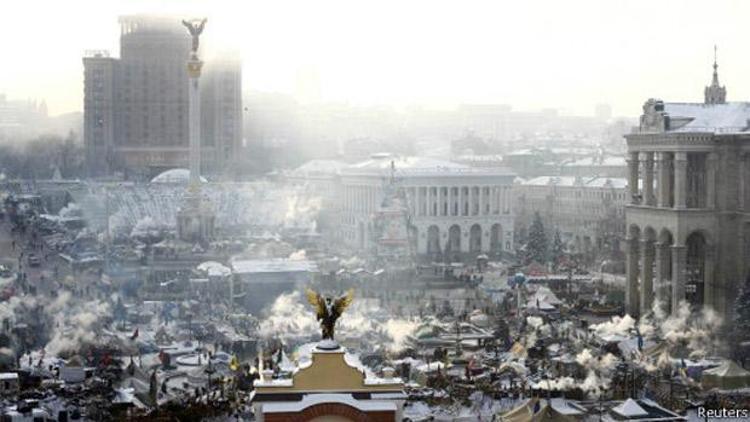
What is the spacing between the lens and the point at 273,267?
3266cm

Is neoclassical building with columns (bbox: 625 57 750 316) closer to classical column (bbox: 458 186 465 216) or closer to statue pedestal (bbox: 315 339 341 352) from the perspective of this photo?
statue pedestal (bbox: 315 339 341 352)

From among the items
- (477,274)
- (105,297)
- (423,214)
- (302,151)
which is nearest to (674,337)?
(105,297)

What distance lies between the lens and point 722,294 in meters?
28.6

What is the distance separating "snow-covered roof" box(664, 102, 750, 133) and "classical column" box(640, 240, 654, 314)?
292 centimetres

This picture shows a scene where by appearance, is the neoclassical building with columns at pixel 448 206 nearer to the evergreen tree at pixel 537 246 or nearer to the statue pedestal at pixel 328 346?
the evergreen tree at pixel 537 246

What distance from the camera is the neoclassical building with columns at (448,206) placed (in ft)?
171

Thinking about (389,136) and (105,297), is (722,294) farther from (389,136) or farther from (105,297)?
(389,136)

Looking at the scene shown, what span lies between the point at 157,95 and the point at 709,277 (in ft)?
212

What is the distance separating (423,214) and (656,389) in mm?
32203

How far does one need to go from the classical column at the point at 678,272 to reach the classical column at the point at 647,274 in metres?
1.12

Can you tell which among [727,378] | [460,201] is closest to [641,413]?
[727,378]

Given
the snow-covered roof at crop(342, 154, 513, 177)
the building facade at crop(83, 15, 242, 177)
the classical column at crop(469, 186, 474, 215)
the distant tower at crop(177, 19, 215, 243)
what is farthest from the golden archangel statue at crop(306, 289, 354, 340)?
the building facade at crop(83, 15, 242, 177)

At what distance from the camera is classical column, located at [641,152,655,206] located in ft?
97.8
